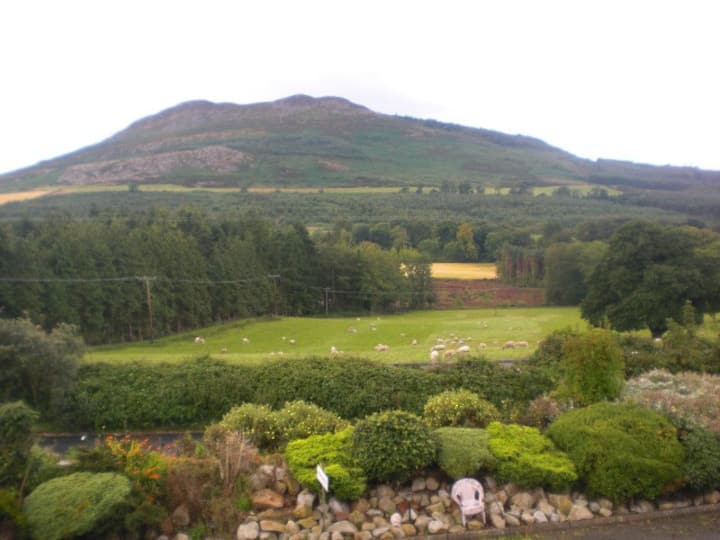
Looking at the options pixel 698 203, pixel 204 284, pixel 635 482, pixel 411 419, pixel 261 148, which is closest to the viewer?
pixel 635 482

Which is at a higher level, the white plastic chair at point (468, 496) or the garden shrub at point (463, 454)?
the garden shrub at point (463, 454)

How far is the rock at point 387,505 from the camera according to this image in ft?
34.3

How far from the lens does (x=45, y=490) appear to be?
972 cm

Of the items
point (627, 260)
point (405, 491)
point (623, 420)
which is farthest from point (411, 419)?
point (627, 260)

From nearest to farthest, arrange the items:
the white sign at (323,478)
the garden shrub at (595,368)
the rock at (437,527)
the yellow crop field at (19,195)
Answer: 1. the white sign at (323,478)
2. the rock at (437,527)
3. the garden shrub at (595,368)
4. the yellow crop field at (19,195)

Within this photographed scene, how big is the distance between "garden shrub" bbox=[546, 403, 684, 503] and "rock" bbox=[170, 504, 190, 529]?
6.81m

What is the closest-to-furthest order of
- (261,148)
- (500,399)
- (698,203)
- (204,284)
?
(500,399), (204,284), (698,203), (261,148)

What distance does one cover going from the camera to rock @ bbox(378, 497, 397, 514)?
34.3 ft

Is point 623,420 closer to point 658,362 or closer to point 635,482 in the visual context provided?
point 635,482

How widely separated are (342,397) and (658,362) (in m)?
10.1

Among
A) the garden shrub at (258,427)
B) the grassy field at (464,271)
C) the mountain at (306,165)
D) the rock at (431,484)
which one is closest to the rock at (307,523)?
the rock at (431,484)

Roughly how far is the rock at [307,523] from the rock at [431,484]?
2.12m

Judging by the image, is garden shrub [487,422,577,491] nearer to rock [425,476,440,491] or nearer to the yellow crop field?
rock [425,476,440,491]

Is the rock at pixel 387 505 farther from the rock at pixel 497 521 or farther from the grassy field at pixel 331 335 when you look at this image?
the grassy field at pixel 331 335
